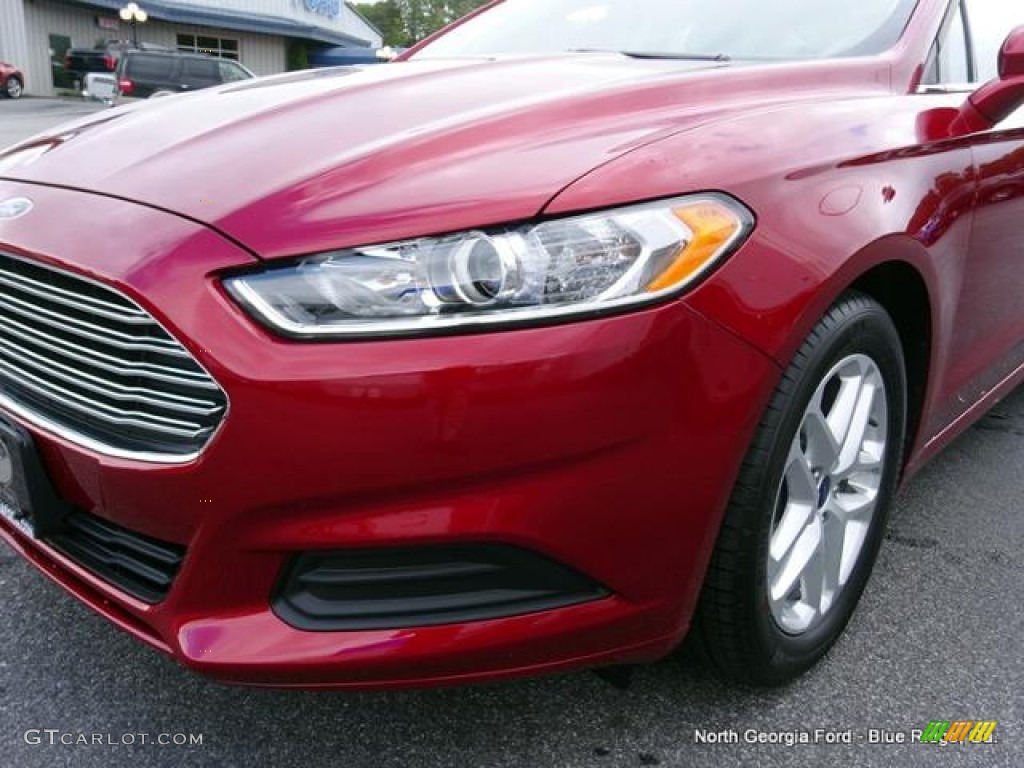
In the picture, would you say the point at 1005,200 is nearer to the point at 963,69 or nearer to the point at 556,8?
the point at 963,69

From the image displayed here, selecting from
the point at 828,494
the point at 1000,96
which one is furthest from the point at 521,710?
the point at 1000,96

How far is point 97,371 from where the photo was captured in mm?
1403

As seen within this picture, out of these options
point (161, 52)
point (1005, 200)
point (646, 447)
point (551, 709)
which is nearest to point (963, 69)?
point (1005, 200)

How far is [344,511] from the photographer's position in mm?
1282

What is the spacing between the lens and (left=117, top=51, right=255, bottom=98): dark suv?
59.8 feet

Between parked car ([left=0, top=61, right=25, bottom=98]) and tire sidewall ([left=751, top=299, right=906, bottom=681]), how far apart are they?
28452 millimetres

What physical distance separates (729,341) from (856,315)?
39 cm

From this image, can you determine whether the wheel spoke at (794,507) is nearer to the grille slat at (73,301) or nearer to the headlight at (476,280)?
the headlight at (476,280)

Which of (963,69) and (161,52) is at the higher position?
(963,69)

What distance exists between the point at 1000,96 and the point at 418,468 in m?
1.60

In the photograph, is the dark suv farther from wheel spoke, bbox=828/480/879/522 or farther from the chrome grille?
wheel spoke, bbox=828/480/879/522

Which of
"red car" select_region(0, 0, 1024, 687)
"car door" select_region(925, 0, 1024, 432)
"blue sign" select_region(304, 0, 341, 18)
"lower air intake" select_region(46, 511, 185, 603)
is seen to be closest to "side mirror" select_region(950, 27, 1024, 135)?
"car door" select_region(925, 0, 1024, 432)

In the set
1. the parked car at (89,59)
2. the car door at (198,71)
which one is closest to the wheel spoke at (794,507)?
the car door at (198,71)

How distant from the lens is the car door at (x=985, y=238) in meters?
2.06
